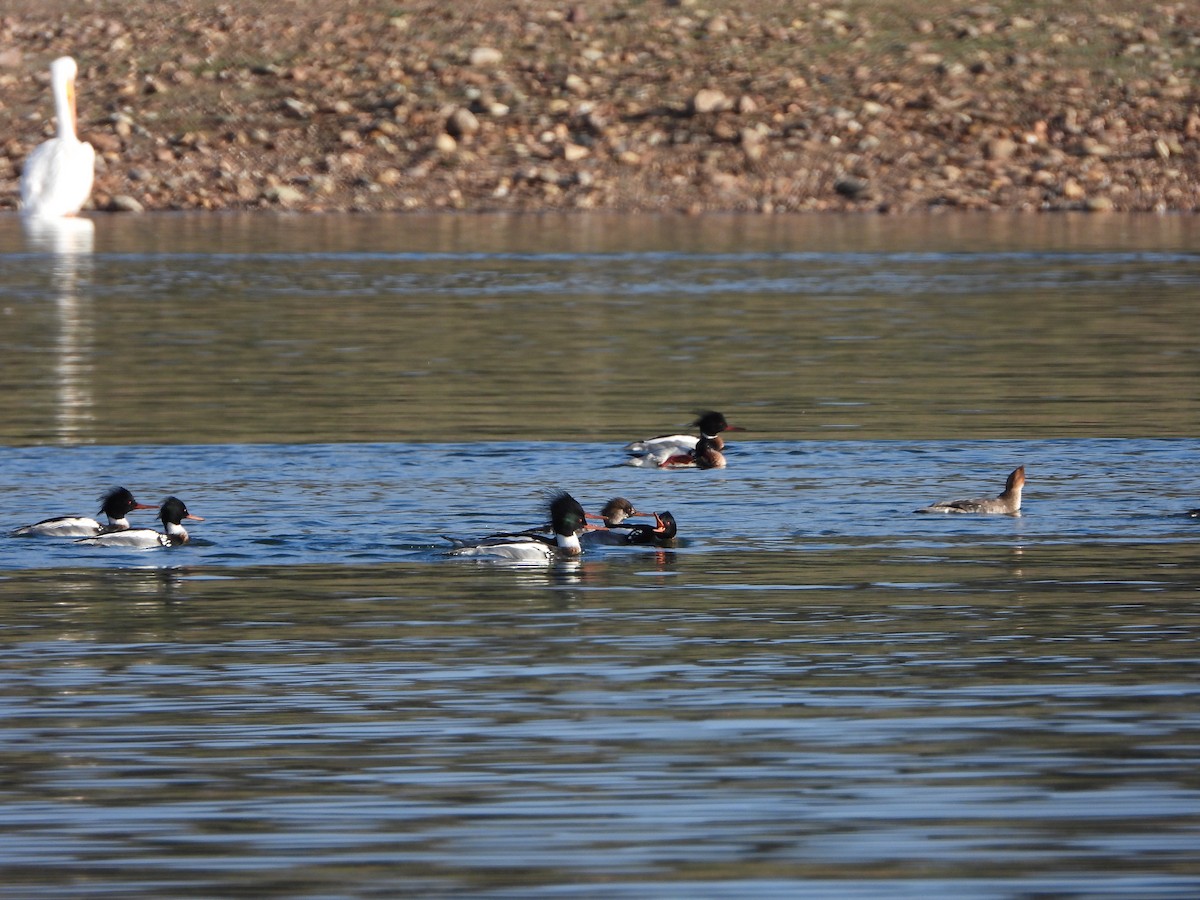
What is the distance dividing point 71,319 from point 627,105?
22.8 metres

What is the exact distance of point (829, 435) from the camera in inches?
829

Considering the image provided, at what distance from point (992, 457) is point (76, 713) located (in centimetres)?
987

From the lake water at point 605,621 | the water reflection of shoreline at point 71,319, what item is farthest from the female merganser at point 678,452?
the water reflection of shoreline at point 71,319

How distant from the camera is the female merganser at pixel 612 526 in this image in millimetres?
16406

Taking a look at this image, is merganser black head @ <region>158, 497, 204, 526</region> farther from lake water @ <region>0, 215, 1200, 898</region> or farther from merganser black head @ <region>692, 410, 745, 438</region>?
merganser black head @ <region>692, 410, 745, 438</region>

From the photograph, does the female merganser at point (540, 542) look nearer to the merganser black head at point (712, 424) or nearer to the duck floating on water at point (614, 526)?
the duck floating on water at point (614, 526)

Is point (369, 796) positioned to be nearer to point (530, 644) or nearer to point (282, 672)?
point (282, 672)

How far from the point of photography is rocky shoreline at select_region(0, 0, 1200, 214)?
52.0m

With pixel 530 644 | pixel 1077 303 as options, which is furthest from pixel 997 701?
pixel 1077 303

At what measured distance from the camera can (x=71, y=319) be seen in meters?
33.0

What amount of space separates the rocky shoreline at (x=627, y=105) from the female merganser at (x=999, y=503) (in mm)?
34693

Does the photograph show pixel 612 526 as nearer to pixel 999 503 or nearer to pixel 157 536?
pixel 999 503

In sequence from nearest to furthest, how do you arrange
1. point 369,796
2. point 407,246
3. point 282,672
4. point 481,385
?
point 369,796 < point 282,672 < point 481,385 < point 407,246

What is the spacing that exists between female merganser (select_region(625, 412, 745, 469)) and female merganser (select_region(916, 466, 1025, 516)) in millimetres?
3119
